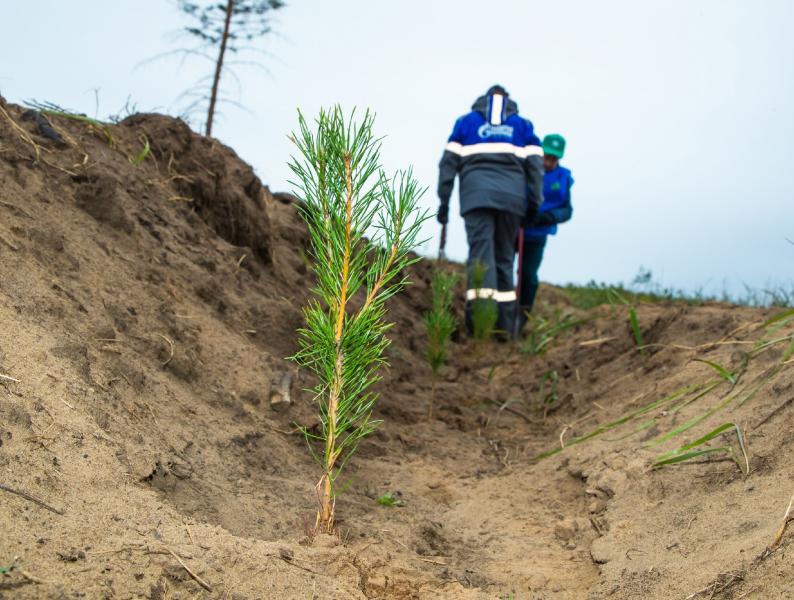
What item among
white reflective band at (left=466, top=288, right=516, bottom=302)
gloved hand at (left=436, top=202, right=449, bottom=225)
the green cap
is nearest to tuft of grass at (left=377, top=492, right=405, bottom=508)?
white reflective band at (left=466, top=288, right=516, bottom=302)

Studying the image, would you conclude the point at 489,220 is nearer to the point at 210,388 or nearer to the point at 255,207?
the point at 255,207

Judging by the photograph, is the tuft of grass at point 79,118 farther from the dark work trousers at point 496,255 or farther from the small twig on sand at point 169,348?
the dark work trousers at point 496,255

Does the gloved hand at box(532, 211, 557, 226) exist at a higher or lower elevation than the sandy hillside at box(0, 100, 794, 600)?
higher

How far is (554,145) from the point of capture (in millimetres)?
9062

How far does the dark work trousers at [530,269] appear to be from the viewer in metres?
8.88

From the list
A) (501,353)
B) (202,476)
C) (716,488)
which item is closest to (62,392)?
(202,476)

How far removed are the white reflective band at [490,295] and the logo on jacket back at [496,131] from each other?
5.26ft

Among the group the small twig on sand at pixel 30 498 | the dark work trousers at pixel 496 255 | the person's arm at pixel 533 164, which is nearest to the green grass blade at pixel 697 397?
the small twig on sand at pixel 30 498

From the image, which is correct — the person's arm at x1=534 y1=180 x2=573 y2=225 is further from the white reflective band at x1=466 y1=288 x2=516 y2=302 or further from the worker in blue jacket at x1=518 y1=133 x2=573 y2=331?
the white reflective band at x1=466 y1=288 x2=516 y2=302

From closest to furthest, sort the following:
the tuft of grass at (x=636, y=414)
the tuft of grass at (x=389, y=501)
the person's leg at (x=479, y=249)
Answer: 1. the tuft of grass at (x=389, y=501)
2. the tuft of grass at (x=636, y=414)
3. the person's leg at (x=479, y=249)

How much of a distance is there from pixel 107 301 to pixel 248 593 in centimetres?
183

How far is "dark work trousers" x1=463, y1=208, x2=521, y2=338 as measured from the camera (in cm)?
763

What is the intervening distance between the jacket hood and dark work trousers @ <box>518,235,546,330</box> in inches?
65.3

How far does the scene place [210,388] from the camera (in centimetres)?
347
